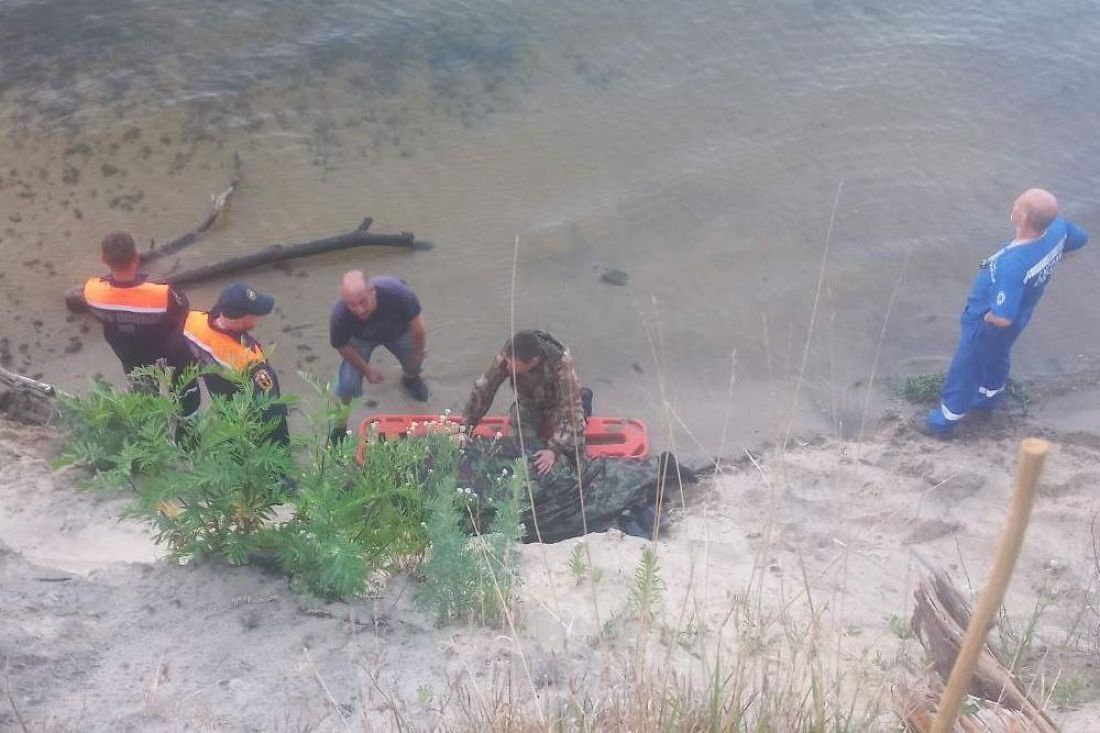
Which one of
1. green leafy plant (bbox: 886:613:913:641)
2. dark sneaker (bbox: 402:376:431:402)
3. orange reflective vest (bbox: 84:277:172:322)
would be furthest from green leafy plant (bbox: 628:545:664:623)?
dark sneaker (bbox: 402:376:431:402)

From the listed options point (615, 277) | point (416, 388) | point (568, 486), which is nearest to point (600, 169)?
point (615, 277)

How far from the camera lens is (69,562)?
15.0ft

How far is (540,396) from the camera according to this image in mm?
6184

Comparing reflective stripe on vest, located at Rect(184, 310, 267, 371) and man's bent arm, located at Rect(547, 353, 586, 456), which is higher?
reflective stripe on vest, located at Rect(184, 310, 267, 371)

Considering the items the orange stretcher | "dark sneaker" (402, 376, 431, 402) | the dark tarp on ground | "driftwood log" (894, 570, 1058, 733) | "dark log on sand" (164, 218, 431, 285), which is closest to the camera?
"driftwood log" (894, 570, 1058, 733)

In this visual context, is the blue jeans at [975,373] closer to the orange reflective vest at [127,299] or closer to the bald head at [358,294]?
the bald head at [358,294]

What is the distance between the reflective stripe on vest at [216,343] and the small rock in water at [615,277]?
3968 mm

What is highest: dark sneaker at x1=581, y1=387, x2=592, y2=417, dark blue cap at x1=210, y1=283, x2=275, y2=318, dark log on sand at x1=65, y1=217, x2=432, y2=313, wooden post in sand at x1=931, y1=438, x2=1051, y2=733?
wooden post in sand at x1=931, y1=438, x2=1051, y2=733

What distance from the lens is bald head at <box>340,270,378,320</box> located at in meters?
6.21

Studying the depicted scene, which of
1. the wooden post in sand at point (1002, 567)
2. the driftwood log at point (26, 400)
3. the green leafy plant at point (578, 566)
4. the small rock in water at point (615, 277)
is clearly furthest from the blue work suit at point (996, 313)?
the driftwood log at point (26, 400)

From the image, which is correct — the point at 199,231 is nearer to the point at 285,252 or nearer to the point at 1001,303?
the point at 285,252

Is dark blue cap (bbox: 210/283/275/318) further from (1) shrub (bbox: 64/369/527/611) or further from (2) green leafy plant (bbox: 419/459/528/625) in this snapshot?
(2) green leafy plant (bbox: 419/459/528/625)

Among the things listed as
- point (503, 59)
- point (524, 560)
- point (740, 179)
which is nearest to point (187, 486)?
point (524, 560)

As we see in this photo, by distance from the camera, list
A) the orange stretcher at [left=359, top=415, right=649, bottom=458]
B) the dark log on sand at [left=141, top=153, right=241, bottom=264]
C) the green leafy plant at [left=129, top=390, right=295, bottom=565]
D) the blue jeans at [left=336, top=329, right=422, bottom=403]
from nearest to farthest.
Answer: the green leafy plant at [left=129, top=390, right=295, bottom=565] < the orange stretcher at [left=359, top=415, right=649, bottom=458] < the blue jeans at [left=336, top=329, right=422, bottom=403] < the dark log on sand at [left=141, top=153, right=241, bottom=264]
